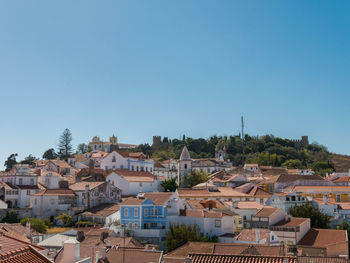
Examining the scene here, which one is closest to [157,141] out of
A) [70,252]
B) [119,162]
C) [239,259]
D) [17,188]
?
[119,162]

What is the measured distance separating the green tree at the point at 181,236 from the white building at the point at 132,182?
19479 mm

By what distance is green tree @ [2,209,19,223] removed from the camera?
49.6 meters

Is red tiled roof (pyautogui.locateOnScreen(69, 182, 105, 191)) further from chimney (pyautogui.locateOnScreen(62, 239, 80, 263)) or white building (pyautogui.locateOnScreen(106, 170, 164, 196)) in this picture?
chimney (pyautogui.locateOnScreen(62, 239, 80, 263))

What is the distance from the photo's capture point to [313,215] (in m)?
48.9

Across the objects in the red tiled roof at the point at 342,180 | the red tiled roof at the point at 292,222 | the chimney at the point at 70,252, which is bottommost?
the red tiled roof at the point at 292,222

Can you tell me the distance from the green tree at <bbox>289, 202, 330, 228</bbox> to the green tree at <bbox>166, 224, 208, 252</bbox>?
13.5 metres

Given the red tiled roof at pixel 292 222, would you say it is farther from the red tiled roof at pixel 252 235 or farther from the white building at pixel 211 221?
the white building at pixel 211 221

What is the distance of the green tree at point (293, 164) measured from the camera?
106 metres

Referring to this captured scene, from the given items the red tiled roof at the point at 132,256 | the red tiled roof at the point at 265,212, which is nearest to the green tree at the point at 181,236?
the red tiled roof at the point at 265,212

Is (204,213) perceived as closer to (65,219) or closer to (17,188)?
(65,219)

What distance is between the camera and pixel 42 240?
39.4 metres

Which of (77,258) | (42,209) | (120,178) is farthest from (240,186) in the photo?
(77,258)

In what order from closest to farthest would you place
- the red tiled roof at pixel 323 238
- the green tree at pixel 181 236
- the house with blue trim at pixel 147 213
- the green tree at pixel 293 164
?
the red tiled roof at pixel 323 238 → the green tree at pixel 181 236 → the house with blue trim at pixel 147 213 → the green tree at pixel 293 164

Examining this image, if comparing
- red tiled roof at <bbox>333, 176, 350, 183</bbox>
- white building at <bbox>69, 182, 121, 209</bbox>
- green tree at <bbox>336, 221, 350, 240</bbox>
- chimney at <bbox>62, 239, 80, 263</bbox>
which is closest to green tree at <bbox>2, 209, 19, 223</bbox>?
white building at <bbox>69, 182, 121, 209</bbox>
